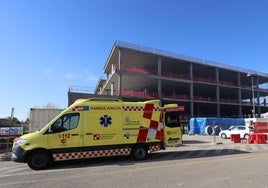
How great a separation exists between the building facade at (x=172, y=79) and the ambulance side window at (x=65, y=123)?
3431 centimetres

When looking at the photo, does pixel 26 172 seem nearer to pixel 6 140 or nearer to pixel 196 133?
pixel 6 140

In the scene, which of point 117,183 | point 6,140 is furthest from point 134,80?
point 117,183

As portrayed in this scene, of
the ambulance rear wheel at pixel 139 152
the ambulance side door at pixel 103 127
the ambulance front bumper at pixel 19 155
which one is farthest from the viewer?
the ambulance rear wheel at pixel 139 152

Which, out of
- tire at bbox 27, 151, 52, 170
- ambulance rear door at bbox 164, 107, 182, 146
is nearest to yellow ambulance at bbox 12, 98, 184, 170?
tire at bbox 27, 151, 52, 170

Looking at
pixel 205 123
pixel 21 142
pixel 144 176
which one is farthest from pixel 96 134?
pixel 205 123

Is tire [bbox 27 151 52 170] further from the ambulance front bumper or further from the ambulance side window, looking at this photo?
the ambulance side window

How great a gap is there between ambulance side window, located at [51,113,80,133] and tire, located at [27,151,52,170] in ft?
3.39

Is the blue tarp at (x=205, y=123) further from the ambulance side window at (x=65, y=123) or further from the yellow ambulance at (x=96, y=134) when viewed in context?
the ambulance side window at (x=65, y=123)

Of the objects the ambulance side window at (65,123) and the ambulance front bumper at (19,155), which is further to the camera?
the ambulance side window at (65,123)

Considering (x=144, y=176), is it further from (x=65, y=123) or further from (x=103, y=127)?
(x=65, y=123)

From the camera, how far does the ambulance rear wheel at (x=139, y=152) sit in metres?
14.0

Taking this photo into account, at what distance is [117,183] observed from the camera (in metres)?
8.69

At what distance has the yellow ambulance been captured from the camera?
12.2 m

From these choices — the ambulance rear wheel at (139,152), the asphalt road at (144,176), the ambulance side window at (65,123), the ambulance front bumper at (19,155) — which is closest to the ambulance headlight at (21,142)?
the ambulance front bumper at (19,155)
